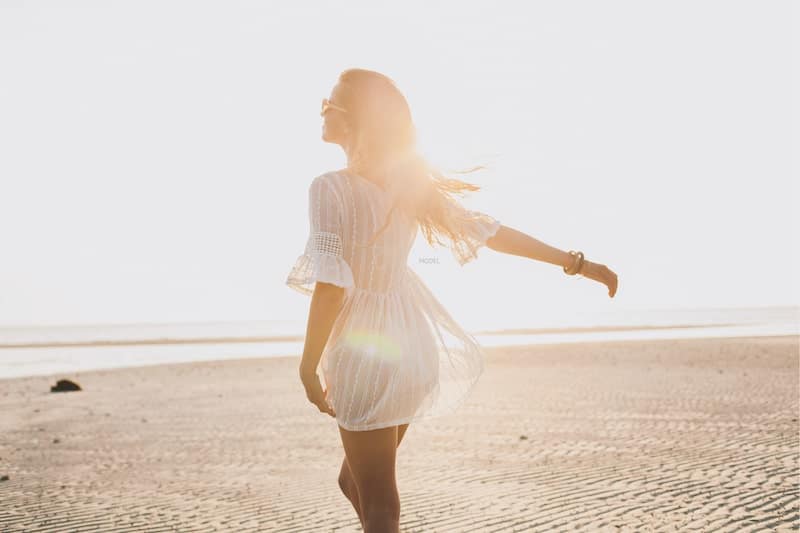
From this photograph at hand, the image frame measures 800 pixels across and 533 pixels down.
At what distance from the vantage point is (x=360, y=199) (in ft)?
8.83

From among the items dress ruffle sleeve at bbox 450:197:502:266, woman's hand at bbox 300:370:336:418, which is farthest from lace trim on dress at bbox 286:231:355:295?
dress ruffle sleeve at bbox 450:197:502:266

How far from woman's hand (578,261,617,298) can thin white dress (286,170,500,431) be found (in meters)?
0.42

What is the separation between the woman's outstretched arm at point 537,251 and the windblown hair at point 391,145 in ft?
0.87

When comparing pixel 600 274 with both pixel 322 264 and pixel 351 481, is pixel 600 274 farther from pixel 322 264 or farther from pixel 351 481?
pixel 351 481

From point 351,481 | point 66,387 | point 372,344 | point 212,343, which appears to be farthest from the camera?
point 212,343

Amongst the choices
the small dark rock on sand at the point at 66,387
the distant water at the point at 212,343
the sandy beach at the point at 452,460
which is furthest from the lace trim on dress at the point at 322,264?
the distant water at the point at 212,343

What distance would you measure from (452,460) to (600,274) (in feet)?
17.4

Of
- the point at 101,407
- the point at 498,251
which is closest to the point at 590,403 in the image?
the point at 101,407

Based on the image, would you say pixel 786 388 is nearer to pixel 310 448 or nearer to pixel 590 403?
pixel 590 403

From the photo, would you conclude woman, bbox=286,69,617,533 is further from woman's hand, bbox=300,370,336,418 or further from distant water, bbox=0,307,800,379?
distant water, bbox=0,307,800,379

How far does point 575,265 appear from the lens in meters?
3.01

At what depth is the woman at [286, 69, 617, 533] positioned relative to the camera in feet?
8.64

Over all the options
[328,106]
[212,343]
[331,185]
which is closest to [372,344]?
[331,185]

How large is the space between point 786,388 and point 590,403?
427cm
